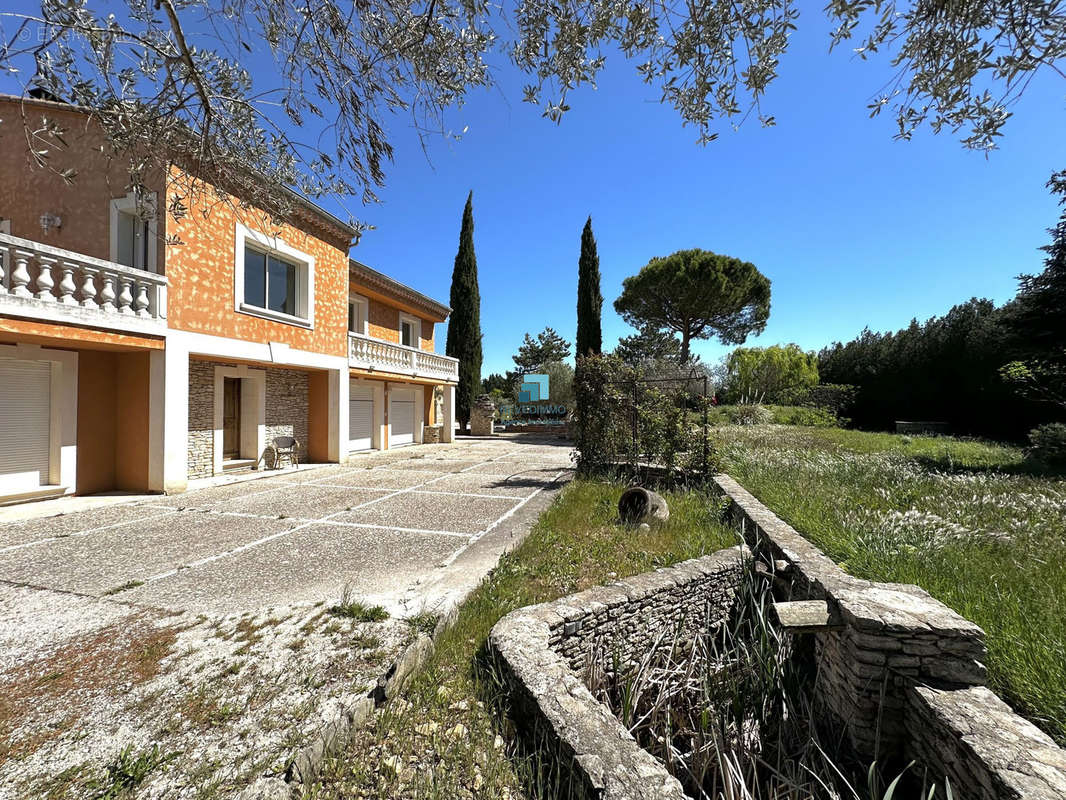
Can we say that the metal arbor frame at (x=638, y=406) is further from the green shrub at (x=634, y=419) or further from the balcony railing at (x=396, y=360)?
the balcony railing at (x=396, y=360)

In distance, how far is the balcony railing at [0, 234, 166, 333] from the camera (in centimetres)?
559

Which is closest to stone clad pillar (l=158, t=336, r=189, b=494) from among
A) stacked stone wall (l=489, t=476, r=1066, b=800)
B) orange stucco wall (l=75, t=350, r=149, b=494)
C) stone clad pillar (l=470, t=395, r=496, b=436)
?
orange stucco wall (l=75, t=350, r=149, b=494)

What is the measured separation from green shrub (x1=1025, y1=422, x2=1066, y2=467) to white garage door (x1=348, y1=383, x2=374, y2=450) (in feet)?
57.8

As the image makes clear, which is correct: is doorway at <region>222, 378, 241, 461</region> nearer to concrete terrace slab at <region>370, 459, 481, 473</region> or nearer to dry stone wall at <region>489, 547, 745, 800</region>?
concrete terrace slab at <region>370, 459, 481, 473</region>

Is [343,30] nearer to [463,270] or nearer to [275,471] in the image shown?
[275,471]

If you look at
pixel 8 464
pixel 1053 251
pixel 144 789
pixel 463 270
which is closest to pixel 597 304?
pixel 463 270

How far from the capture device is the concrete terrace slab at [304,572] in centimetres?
355

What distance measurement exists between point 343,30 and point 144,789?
15.0ft

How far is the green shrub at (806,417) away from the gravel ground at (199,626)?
58.3ft

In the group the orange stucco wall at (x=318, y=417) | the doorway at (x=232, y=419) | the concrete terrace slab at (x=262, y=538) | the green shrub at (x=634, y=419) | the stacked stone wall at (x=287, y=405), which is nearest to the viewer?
the concrete terrace slab at (x=262, y=538)

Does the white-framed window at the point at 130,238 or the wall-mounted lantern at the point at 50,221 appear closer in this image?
the white-framed window at the point at 130,238

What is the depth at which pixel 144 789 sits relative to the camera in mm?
1766

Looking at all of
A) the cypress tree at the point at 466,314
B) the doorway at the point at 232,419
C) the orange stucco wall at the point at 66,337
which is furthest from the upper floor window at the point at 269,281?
the cypress tree at the point at 466,314

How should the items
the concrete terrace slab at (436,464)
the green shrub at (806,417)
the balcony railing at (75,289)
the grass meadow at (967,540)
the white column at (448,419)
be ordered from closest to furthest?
the grass meadow at (967,540)
the balcony railing at (75,289)
the concrete terrace slab at (436,464)
the white column at (448,419)
the green shrub at (806,417)
